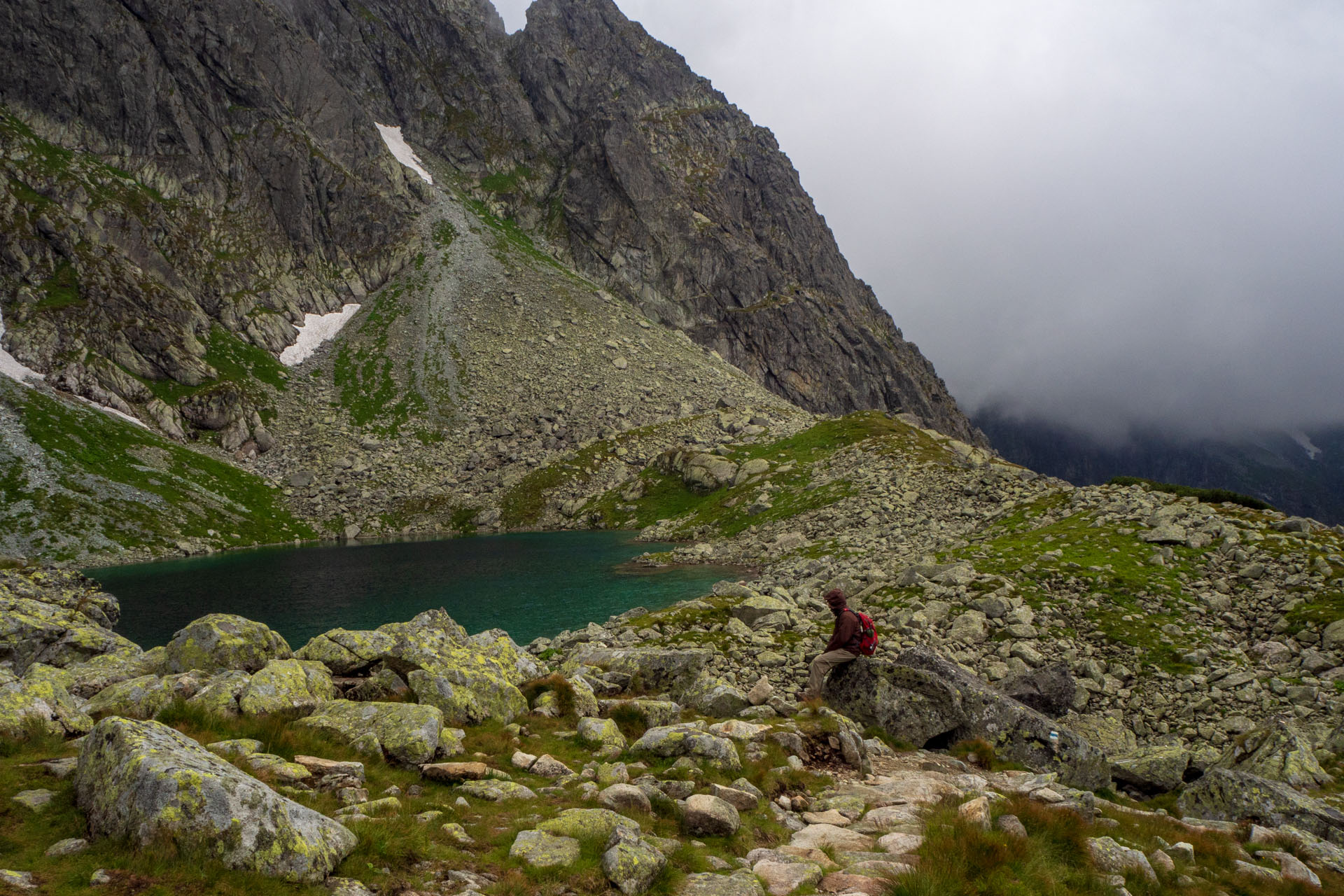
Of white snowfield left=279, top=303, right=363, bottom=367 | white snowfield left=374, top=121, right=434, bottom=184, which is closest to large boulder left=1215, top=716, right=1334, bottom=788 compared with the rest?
white snowfield left=279, top=303, right=363, bottom=367

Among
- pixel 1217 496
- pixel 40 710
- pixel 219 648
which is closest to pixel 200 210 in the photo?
pixel 219 648

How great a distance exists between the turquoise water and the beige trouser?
78.6 feet

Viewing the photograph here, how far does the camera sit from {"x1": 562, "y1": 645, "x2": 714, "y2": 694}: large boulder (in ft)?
64.5

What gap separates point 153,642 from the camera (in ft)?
124

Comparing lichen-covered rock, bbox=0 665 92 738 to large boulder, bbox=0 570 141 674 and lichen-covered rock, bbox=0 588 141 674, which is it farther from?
lichen-covered rock, bbox=0 588 141 674

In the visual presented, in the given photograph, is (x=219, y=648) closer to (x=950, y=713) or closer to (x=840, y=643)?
(x=840, y=643)

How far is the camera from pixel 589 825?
9.26 metres

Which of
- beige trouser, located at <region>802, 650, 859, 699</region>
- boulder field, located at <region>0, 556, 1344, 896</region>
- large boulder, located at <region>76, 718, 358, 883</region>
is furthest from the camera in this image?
beige trouser, located at <region>802, 650, 859, 699</region>

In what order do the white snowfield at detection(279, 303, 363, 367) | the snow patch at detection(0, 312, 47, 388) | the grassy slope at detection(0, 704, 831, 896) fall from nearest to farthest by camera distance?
the grassy slope at detection(0, 704, 831, 896), the snow patch at detection(0, 312, 47, 388), the white snowfield at detection(279, 303, 363, 367)

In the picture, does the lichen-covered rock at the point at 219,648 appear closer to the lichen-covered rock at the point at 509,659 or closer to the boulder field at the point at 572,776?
the boulder field at the point at 572,776

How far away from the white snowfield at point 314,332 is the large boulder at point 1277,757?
15915 centimetres

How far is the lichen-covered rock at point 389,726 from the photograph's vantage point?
11539mm

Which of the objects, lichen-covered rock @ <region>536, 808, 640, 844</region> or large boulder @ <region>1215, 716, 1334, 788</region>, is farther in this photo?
large boulder @ <region>1215, 716, 1334, 788</region>

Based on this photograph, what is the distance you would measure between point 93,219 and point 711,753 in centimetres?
16724
